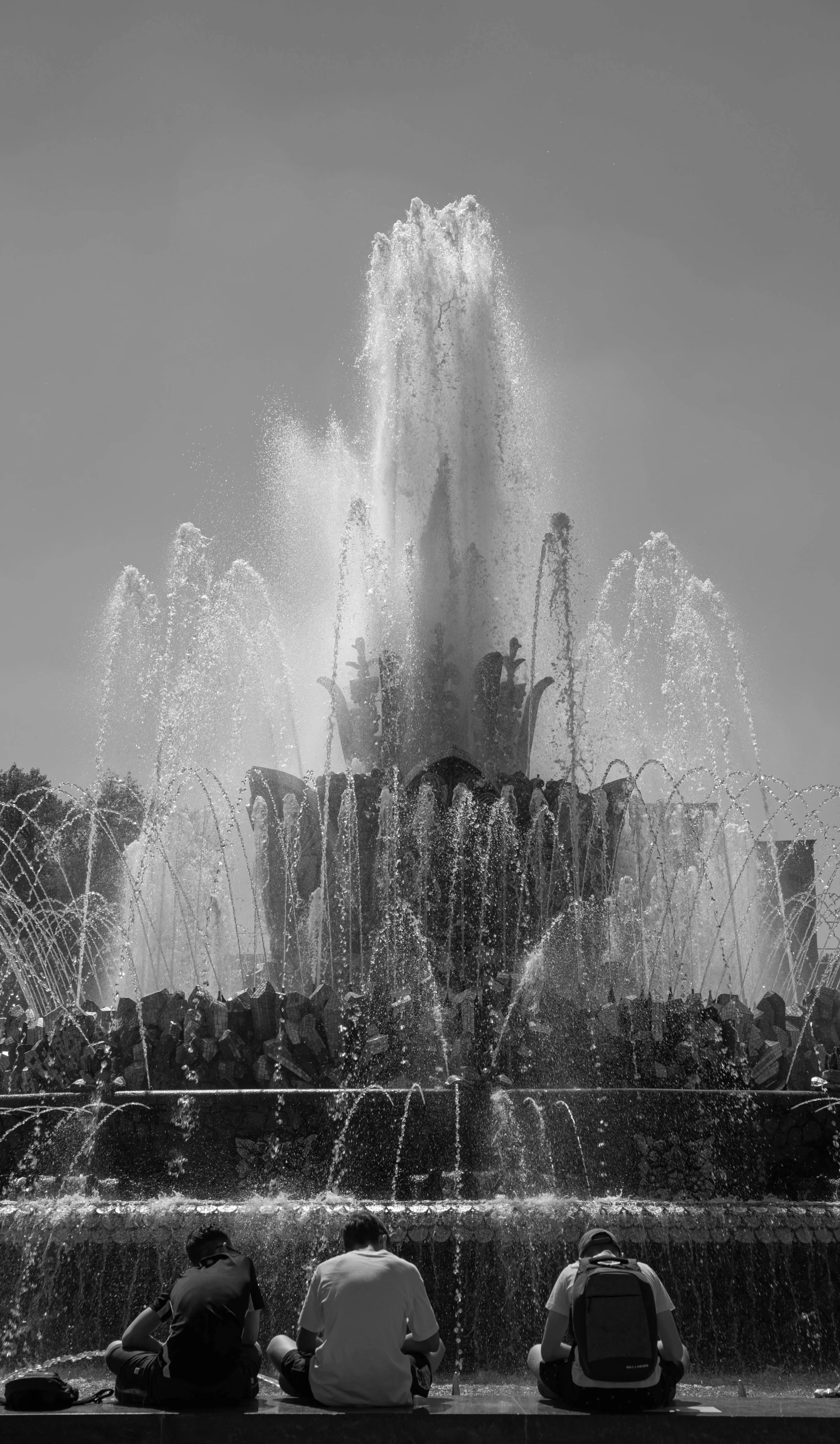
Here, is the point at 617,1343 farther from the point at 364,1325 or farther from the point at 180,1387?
the point at 180,1387

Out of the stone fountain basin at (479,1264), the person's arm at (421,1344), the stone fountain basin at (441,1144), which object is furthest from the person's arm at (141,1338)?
the stone fountain basin at (441,1144)

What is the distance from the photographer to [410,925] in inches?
680

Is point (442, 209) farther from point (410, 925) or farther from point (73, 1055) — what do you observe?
point (73, 1055)

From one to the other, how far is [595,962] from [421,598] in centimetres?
729

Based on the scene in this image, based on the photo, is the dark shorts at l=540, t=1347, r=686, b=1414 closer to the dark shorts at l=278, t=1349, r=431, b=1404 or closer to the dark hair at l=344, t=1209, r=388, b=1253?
the dark shorts at l=278, t=1349, r=431, b=1404

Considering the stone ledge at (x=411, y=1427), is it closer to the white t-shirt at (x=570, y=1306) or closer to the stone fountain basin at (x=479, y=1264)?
the white t-shirt at (x=570, y=1306)

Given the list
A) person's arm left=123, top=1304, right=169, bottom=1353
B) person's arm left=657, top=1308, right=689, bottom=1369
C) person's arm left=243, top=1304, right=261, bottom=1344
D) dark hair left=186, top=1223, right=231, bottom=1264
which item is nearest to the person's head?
person's arm left=657, top=1308, right=689, bottom=1369

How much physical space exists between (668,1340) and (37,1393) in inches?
99.5

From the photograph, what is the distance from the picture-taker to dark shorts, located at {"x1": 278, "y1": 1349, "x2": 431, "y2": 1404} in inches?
224

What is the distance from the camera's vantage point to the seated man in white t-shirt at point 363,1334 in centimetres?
546

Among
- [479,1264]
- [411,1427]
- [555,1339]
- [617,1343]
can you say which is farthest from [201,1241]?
[479,1264]

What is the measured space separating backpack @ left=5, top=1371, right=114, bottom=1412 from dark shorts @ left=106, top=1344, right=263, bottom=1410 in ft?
1.07

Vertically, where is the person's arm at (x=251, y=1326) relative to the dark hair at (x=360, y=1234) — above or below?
below

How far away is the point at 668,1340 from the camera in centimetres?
558
